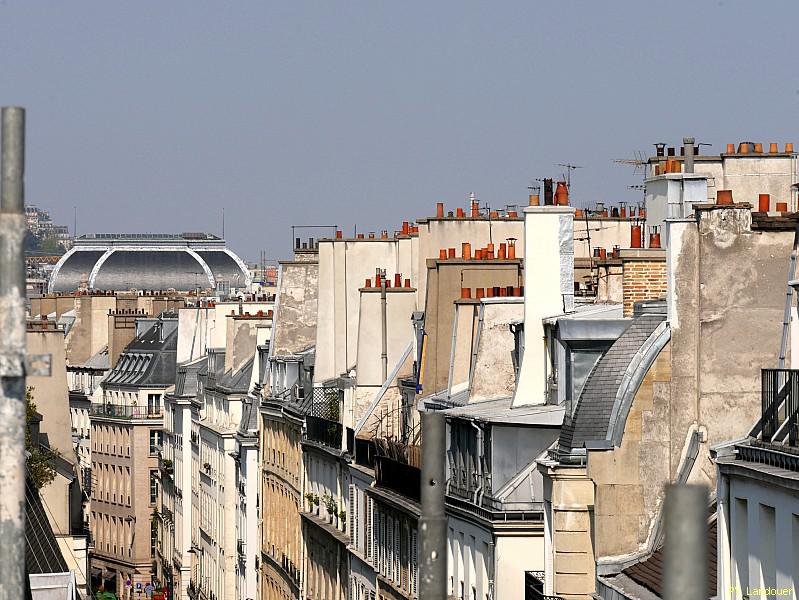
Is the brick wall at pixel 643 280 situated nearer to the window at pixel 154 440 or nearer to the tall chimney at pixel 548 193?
the tall chimney at pixel 548 193

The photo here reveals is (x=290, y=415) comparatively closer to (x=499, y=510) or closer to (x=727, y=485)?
(x=499, y=510)

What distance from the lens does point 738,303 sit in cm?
2258

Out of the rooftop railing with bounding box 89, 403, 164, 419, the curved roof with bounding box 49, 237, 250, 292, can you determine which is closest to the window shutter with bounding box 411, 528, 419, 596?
the rooftop railing with bounding box 89, 403, 164, 419

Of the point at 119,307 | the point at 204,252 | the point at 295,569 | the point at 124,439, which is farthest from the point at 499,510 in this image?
the point at 204,252

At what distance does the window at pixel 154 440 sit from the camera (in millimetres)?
108000

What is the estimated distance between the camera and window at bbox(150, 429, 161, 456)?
108m

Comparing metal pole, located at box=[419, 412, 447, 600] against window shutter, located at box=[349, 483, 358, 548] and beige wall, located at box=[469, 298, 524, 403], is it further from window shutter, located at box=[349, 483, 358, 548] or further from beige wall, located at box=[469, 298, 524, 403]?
window shutter, located at box=[349, 483, 358, 548]

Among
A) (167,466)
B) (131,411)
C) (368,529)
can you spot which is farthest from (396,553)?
(131,411)

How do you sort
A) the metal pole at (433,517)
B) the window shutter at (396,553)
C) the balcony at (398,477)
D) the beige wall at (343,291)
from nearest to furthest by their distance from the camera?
1. the metal pole at (433,517)
2. the balcony at (398,477)
3. the window shutter at (396,553)
4. the beige wall at (343,291)

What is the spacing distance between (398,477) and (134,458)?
71.3m

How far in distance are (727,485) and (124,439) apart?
94541mm

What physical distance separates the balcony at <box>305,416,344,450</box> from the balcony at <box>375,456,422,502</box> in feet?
20.8

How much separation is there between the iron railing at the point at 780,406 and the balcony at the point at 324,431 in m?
30.3

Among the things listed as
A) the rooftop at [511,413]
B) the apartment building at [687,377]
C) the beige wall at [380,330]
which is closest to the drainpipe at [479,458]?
the rooftop at [511,413]
